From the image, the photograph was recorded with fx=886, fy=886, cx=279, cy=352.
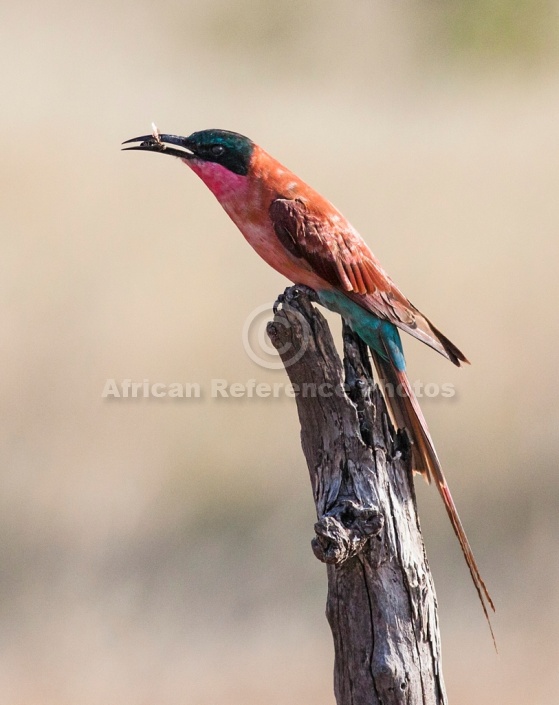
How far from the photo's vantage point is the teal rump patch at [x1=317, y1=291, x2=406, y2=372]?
3.12 metres

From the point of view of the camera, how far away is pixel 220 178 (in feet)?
10.6

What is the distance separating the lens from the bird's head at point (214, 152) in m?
3.23

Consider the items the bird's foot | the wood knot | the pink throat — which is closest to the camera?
the wood knot

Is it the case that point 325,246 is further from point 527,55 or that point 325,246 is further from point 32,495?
point 527,55

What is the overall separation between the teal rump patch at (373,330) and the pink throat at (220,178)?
52cm

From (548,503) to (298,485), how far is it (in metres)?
1.56

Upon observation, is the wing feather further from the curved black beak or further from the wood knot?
the wood knot

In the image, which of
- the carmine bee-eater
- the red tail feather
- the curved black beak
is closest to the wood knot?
the red tail feather

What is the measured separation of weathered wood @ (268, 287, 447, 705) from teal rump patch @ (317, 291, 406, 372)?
33 centimetres

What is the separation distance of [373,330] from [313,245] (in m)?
0.37

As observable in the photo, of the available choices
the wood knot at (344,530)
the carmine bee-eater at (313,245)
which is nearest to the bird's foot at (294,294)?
the carmine bee-eater at (313,245)

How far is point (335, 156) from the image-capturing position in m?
7.99

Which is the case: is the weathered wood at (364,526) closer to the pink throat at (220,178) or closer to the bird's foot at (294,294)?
the bird's foot at (294,294)

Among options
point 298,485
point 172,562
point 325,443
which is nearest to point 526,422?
point 298,485
